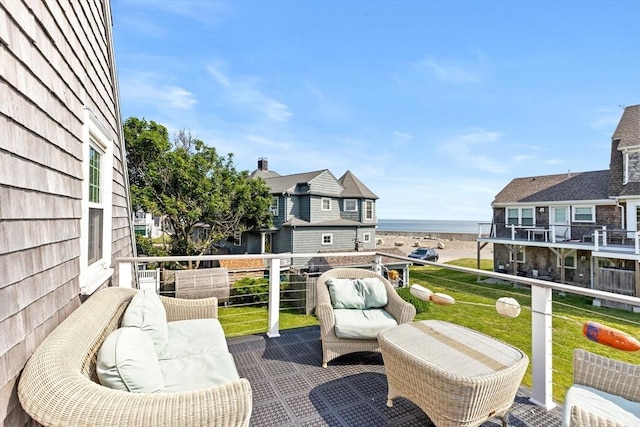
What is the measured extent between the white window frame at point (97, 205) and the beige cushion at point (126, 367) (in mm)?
1110

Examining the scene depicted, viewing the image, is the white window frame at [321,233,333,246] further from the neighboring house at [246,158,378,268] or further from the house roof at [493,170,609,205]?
the house roof at [493,170,609,205]

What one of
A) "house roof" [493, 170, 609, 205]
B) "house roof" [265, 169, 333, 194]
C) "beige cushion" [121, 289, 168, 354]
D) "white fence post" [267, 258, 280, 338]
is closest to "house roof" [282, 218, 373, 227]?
"house roof" [265, 169, 333, 194]

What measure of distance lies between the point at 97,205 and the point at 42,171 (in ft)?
5.49

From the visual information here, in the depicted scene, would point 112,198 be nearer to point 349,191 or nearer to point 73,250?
point 73,250

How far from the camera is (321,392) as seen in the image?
2.52 m

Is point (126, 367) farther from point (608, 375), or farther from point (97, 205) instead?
point (608, 375)

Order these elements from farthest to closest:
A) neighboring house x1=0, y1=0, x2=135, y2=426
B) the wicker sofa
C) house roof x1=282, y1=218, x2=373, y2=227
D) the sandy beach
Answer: the sandy beach < house roof x1=282, y1=218, x2=373, y2=227 < neighboring house x1=0, y1=0, x2=135, y2=426 < the wicker sofa

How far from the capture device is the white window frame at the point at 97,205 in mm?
2416

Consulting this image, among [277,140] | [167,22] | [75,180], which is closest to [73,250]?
[75,180]

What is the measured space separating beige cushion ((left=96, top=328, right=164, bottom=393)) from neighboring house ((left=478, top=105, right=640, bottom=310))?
49.4 feet

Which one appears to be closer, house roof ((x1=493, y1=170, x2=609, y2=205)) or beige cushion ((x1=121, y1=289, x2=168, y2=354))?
beige cushion ((x1=121, y1=289, x2=168, y2=354))

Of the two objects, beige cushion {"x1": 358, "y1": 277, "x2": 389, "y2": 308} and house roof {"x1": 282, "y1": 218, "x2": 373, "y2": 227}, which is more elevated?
house roof {"x1": 282, "y1": 218, "x2": 373, "y2": 227}

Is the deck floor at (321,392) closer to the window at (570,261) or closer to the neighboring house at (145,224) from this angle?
the neighboring house at (145,224)

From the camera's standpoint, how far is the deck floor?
217 centimetres
